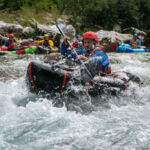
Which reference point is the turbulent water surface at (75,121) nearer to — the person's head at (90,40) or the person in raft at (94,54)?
the person in raft at (94,54)

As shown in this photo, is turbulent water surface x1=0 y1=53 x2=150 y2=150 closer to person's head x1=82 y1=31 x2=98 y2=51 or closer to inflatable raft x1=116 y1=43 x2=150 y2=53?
person's head x1=82 y1=31 x2=98 y2=51

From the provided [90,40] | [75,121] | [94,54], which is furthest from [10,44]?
[75,121]

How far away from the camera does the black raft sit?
15.1ft

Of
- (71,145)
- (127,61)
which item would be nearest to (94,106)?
(71,145)

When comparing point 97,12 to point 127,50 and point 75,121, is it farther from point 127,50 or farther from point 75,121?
point 75,121

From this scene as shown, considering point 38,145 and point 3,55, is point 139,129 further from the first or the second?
point 3,55

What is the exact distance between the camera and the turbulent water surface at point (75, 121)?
137 inches

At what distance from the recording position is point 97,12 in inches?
911

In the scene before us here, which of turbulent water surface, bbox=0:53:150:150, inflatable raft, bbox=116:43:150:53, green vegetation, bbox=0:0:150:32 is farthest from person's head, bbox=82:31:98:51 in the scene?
green vegetation, bbox=0:0:150:32

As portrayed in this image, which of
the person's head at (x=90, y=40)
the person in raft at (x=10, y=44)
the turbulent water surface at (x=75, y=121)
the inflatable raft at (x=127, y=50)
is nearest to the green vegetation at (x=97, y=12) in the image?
the inflatable raft at (x=127, y=50)

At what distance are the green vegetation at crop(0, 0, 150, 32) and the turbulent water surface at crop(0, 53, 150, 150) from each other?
55.3 feet

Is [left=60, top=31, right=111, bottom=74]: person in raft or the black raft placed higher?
[left=60, top=31, right=111, bottom=74]: person in raft

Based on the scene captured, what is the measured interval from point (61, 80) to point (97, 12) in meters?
19.6

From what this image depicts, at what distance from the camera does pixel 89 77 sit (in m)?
4.96
